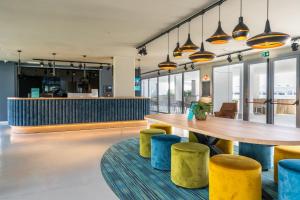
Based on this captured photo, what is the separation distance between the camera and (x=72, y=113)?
28.3 feet

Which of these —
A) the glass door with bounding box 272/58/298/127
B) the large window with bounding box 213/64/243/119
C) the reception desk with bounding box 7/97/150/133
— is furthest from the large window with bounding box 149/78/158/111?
the glass door with bounding box 272/58/298/127

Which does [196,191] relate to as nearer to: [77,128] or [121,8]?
[121,8]

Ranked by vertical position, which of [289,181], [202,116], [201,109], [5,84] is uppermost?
[5,84]

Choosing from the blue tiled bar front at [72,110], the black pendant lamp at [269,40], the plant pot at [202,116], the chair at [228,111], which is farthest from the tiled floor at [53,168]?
the chair at [228,111]

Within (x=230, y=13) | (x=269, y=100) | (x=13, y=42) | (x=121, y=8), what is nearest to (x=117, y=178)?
(x=121, y=8)

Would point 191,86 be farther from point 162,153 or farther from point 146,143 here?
point 162,153

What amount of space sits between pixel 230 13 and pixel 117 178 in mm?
3959

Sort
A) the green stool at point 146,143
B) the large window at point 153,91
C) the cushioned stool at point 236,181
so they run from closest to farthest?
the cushioned stool at point 236,181, the green stool at point 146,143, the large window at point 153,91

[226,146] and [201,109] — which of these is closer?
[201,109]

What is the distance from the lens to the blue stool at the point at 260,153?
4.03 m

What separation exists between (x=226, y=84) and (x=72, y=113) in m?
7.34

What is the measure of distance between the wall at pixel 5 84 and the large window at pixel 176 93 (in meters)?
9.11

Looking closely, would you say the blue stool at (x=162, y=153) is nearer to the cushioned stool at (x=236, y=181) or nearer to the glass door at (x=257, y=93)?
the cushioned stool at (x=236, y=181)

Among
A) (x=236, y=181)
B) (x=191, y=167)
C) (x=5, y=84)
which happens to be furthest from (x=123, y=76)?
(x=236, y=181)
